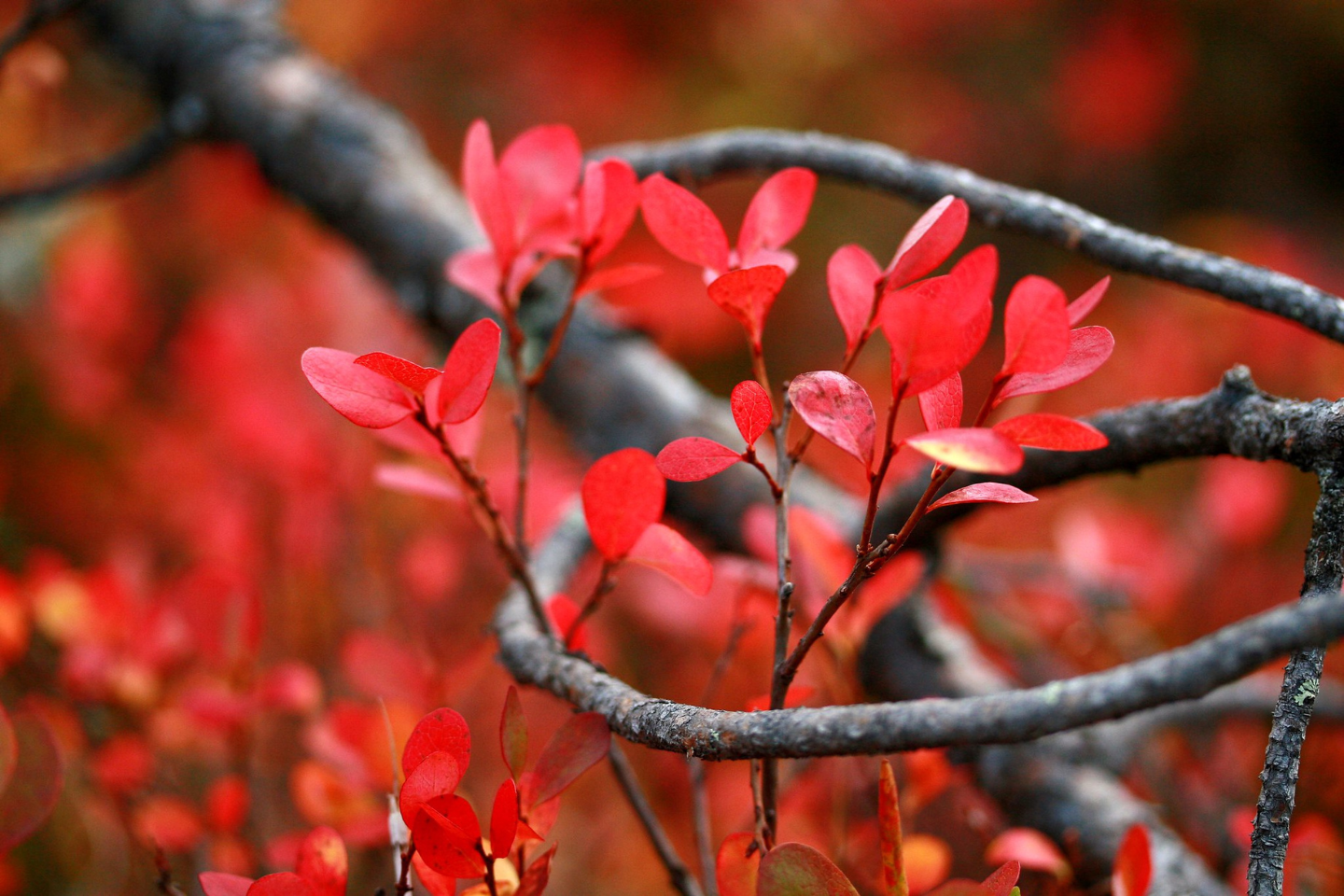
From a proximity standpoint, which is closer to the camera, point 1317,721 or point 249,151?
point 1317,721

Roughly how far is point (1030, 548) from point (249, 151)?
1.23 metres

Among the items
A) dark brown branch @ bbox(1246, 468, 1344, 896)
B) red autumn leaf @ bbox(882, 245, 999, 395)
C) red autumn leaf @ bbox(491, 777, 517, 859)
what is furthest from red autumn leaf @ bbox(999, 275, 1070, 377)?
red autumn leaf @ bbox(491, 777, 517, 859)

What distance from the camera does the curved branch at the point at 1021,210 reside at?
36 centimetres

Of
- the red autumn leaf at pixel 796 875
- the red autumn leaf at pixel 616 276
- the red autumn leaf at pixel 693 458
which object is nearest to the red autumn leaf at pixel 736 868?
the red autumn leaf at pixel 796 875

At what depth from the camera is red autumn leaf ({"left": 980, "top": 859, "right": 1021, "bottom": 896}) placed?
0.28m

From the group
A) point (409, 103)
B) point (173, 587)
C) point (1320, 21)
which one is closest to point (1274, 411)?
point (173, 587)

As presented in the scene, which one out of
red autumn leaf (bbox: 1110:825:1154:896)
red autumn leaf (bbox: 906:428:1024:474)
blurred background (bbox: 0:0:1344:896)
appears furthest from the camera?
blurred background (bbox: 0:0:1344:896)

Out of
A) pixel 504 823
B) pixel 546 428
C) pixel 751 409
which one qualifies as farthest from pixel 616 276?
pixel 546 428

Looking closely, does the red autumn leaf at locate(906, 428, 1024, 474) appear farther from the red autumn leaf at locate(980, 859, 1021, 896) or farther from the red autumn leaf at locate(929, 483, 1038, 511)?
the red autumn leaf at locate(980, 859, 1021, 896)

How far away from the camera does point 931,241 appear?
29 centimetres

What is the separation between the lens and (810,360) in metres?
1.93

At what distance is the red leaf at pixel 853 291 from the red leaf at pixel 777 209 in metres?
0.06

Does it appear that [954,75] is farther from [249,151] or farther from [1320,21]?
[249,151]

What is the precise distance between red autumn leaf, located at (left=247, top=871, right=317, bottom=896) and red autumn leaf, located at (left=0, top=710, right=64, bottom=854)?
12 cm
